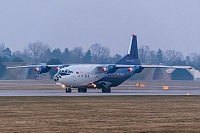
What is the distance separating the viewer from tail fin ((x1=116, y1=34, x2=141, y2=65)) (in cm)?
8200

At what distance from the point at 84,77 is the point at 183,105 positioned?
88.1 feet

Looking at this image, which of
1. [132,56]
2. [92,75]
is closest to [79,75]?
[92,75]

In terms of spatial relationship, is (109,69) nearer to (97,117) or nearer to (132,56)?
(132,56)

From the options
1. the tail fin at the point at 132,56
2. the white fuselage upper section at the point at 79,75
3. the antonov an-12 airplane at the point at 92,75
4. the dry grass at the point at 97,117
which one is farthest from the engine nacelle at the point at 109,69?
the dry grass at the point at 97,117

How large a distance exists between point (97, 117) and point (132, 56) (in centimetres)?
4558

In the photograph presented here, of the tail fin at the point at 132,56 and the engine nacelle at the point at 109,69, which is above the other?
the tail fin at the point at 132,56

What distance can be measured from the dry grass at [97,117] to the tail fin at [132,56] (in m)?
31.7

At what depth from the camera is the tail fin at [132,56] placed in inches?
3228

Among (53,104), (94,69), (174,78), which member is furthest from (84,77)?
(174,78)

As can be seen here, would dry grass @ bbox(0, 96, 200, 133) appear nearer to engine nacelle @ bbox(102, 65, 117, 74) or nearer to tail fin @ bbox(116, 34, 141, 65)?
engine nacelle @ bbox(102, 65, 117, 74)

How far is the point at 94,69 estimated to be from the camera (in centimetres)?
7625

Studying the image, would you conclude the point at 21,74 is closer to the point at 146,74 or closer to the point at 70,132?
the point at 146,74

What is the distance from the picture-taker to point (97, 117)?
37844 millimetres

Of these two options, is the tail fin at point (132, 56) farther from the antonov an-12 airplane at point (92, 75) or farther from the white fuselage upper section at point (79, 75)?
the white fuselage upper section at point (79, 75)
